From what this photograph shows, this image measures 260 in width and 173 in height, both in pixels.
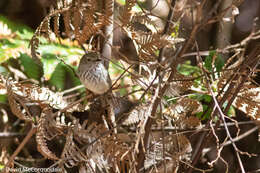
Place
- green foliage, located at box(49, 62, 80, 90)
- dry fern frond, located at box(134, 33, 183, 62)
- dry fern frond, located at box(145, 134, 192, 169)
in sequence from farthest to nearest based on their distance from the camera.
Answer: green foliage, located at box(49, 62, 80, 90), dry fern frond, located at box(145, 134, 192, 169), dry fern frond, located at box(134, 33, 183, 62)

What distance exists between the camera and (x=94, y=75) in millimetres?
1461

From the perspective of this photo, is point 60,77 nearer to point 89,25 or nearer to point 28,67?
point 28,67

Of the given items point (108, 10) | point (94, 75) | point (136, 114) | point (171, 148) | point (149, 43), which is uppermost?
point (108, 10)

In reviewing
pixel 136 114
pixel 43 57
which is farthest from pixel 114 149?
pixel 43 57

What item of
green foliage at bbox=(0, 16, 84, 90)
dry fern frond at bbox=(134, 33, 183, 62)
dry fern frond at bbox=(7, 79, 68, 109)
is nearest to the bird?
green foliage at bbox=(0, 16, 84, 90)

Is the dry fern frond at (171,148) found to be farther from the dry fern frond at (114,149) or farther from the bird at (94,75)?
the bird at (94,75)

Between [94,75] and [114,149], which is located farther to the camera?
[94,75]

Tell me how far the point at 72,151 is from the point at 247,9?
1807mm

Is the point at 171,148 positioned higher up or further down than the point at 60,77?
further down

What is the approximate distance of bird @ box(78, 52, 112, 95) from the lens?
1.42m

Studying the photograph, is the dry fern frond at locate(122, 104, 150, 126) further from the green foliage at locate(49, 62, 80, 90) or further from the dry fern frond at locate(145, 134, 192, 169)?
the green foliage at locate(49, 62, 80, 90)

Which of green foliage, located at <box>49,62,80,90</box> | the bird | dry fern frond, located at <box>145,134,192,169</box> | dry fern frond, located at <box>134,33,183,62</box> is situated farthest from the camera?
green foliage, located at <box>49,62,80,90</box>

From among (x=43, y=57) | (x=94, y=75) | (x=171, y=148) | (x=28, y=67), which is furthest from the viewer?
(x=28, y=67)

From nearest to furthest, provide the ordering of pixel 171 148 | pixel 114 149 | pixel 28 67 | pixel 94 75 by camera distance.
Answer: pixel 114 149
pixel 171 148
pixel 94 75
pixel 28 67
